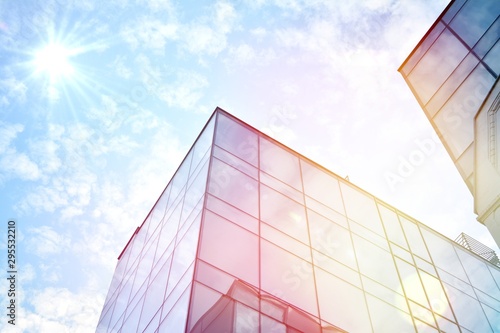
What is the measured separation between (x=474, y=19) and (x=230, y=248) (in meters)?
13.0

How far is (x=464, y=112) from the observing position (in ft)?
50.7

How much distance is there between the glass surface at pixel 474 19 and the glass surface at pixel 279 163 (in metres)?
9.01

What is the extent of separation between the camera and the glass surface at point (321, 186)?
18.2 m

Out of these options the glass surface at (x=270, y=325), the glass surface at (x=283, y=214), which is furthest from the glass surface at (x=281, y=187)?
the glass surface at (x=270, y=325)

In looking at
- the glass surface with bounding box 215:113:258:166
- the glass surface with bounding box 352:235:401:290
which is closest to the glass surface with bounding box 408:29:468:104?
the glass surface with bounding box 352:235:401:290

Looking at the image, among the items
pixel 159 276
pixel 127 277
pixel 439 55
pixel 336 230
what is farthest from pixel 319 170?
pixel 127 277

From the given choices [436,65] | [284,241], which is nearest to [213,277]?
[284,241]

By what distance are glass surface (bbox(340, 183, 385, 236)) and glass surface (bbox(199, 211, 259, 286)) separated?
7.26 m

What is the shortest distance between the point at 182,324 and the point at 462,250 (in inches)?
781

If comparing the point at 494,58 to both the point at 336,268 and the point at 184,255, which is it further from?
the point at 184,255

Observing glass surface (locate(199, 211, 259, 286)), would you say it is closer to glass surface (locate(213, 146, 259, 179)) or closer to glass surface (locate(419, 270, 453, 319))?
glass surface (locate(213, 146, 259, 179))

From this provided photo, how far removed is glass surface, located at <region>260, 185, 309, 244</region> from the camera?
15.0 meters

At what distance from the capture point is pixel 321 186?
19.0m

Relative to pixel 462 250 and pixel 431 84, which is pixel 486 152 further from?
pixel 462 250
